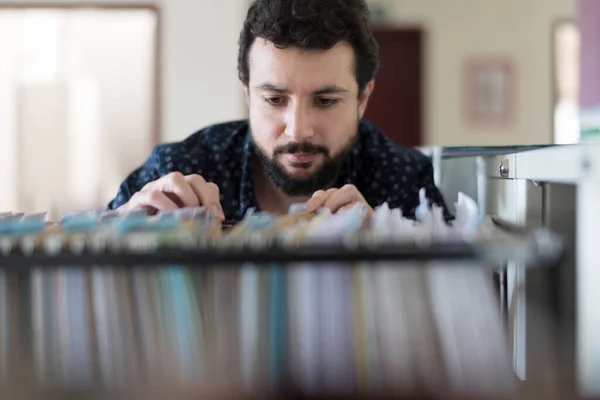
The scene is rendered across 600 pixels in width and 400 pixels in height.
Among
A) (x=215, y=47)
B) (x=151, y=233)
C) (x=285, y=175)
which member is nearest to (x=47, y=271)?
(x=151, y=233)

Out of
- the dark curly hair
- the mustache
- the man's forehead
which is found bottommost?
the mustache

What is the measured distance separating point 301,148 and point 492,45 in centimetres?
401

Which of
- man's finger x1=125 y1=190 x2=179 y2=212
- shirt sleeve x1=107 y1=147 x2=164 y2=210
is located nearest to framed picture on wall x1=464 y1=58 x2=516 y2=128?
shirt sleeve x1=107 y1=147 x2=164 y2=210

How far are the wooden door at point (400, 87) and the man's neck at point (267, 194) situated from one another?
355 centimetres

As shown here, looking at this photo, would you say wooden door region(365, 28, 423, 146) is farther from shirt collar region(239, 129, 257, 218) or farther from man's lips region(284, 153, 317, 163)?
man's lips region(284, 153, 317, 163)

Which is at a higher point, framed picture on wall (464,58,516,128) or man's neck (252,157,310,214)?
framed picture on wall (464,58,516,128)

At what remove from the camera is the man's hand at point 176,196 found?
800 mm

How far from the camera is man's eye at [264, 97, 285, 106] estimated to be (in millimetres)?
1288

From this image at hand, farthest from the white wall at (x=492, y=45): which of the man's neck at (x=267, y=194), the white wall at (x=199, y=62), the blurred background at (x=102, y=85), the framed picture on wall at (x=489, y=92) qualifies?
the man's neck at (x=267, y=194)

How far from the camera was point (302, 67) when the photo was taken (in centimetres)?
125

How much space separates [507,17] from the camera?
488 cm

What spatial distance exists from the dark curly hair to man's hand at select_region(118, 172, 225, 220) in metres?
0.52

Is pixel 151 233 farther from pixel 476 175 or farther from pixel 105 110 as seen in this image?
pixel 105 110

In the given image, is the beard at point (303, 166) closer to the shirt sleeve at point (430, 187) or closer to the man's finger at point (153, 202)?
the shirt sleeve at point (430, 187)
